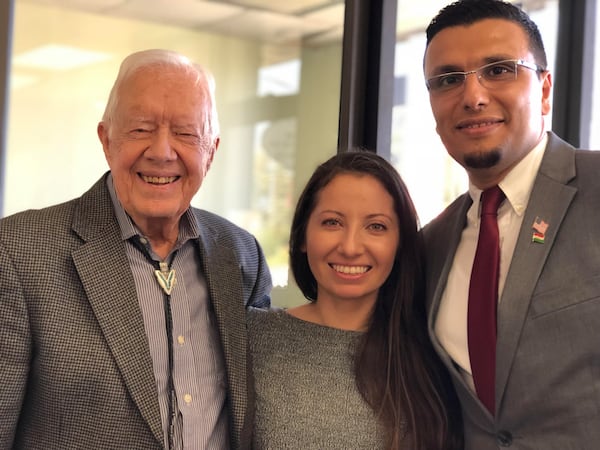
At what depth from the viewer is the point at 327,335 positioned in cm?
212

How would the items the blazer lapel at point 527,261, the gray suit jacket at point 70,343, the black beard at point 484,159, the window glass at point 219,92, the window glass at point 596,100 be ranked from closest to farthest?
the gray suit jacket at point 70,343 < the blazer lapel at point 527,261 < the black beard at point 484,159 < the window glass at point 219,92 < the window glass at point 596,100

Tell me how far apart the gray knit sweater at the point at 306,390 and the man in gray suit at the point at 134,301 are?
0.06 meters

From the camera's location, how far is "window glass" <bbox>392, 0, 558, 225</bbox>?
3.47m

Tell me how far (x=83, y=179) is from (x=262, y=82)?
3.06 ft

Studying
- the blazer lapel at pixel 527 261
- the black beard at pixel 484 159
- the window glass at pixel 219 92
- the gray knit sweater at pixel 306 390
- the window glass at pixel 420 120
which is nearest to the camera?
the blazer lapel at pixel 527 261

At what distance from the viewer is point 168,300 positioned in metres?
1.94

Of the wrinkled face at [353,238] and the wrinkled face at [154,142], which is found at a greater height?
the wrinkled face at [154,142]

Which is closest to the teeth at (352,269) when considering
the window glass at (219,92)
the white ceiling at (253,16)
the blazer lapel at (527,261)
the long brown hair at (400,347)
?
the long brown hair at (400,347)

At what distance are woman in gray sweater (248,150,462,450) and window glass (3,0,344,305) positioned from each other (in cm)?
87

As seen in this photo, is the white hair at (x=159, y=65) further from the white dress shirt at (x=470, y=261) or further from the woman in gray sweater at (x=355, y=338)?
the white dress shirt at (x=470, y=261)

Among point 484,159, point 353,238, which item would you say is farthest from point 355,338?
point 484,159

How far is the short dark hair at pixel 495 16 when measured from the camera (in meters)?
2.13

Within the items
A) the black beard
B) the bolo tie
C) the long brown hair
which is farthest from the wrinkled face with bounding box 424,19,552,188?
the bolo tie

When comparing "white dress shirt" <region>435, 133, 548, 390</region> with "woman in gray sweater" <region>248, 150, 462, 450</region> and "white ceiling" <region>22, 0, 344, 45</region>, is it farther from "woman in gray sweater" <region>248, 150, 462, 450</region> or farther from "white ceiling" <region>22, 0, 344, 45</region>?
"white ceiling" <region>22, 0, 344, 45</region>
